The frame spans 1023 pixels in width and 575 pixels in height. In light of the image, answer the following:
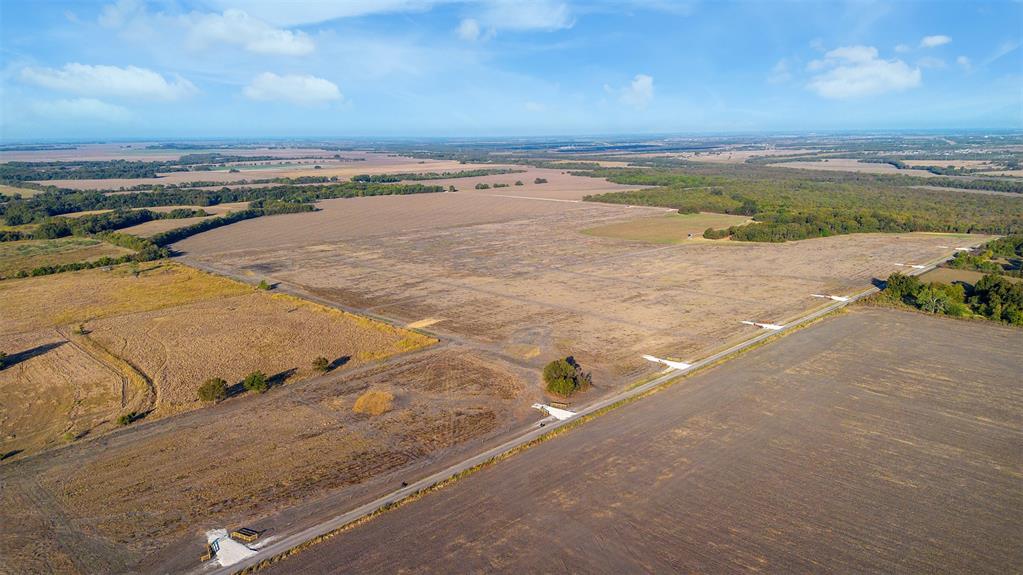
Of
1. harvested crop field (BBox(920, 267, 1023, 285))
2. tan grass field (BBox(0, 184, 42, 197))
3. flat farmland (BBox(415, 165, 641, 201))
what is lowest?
harvested crop field (BBox(920, 267, 1023, 285))

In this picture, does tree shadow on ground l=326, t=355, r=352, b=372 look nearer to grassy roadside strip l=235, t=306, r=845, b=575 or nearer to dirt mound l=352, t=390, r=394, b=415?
dirt mound l=352, t=390, r=394, b=415

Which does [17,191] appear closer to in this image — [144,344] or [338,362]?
[144,344]

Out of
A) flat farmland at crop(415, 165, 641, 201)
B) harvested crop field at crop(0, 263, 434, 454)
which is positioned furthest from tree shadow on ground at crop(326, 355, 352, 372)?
flat farmland at crop(415, 165, 641, 201)

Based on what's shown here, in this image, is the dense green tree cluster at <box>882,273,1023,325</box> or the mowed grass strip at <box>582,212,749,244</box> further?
the mowed grass strip at <box>582,212,749,244</box>

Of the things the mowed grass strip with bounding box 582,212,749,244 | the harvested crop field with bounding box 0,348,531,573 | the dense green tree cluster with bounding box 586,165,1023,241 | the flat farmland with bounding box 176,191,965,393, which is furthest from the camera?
the dense green tree cluster with bounding box 586,165,1023,241

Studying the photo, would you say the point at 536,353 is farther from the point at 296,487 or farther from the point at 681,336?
the point at 296,487

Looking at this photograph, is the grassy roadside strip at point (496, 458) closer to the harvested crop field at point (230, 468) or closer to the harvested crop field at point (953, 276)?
the harvested crop field at point (230, 468)
